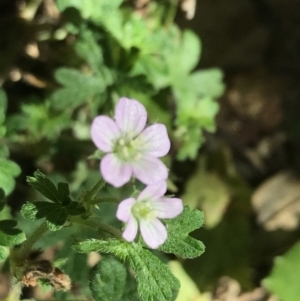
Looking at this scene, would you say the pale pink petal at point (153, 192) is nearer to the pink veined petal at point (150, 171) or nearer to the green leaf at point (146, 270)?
the pink veined petal at point (150, 171)

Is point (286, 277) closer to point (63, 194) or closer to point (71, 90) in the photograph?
point (71, 90)

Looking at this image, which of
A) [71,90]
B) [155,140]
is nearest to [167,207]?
[155,140]

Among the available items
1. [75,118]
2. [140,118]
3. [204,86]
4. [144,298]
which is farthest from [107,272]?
[204,86]

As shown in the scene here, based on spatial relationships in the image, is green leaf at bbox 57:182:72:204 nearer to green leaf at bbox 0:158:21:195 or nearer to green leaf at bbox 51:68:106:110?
green leaf at bbox 0:158:21:195

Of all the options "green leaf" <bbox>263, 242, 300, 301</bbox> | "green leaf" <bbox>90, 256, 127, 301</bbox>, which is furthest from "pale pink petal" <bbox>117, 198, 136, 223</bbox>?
"green leaf" <bbox>263, 242, 300, 301</bbox>

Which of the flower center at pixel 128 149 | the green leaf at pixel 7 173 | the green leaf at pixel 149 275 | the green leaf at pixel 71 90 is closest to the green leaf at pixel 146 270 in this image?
the green leaf at pixel 149 275
